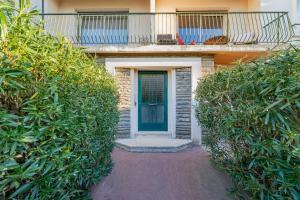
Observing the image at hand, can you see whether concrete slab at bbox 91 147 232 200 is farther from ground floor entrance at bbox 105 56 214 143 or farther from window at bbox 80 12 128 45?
window at bbox 80 12 128 45

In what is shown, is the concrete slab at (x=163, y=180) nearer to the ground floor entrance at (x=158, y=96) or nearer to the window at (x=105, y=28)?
the ground floor entrance at (x=158, y=96)

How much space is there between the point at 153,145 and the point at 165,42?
3.37 m

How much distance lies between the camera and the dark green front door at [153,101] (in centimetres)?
837

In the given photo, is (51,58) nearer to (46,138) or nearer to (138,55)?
(46,138)

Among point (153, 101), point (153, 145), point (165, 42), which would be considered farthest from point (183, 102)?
point (165, 42)

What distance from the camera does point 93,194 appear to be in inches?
146

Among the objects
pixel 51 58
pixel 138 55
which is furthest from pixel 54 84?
pixel 138 55

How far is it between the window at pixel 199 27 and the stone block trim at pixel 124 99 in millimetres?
3055

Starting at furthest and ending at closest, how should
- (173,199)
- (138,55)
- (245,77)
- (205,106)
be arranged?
(138,55) → (205,106) → (173,199) → (245,77)

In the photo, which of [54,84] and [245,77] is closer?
[54,84]

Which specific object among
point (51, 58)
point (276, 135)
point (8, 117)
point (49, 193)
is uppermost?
point (51, 58)

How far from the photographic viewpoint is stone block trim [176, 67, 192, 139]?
7.59 meters

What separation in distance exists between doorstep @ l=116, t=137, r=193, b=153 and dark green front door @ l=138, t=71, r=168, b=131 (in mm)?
914

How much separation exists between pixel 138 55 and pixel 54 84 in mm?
5976
